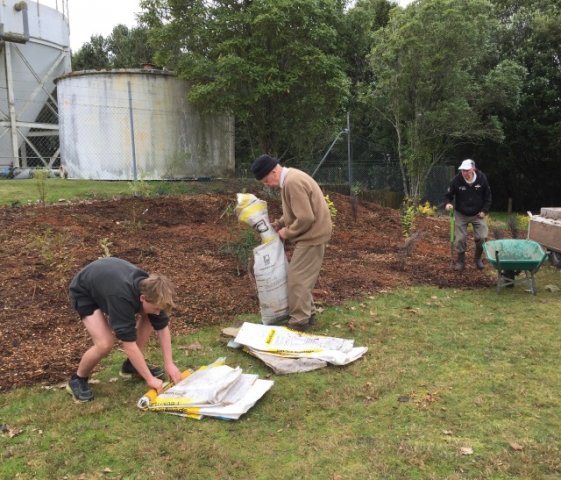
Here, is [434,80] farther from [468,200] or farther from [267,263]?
[267,263]

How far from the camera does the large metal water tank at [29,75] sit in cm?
1928

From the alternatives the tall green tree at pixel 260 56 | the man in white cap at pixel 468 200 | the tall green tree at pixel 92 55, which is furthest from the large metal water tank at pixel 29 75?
the man in white cap at pixel 468 200

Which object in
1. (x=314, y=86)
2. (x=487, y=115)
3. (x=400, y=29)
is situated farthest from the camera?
(x=487, y=115)

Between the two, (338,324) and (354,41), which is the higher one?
(354,41)

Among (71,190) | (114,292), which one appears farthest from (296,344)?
(71,190)

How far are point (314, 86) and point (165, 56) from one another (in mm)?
4239

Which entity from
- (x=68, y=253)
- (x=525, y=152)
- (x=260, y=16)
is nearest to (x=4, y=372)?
(x=68, y=253)

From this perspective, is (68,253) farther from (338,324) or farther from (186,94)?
(186,94)

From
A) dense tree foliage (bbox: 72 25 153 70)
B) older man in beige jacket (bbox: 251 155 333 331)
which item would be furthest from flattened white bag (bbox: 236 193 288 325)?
dense tree foliage (bbox: 72 25 153 70)

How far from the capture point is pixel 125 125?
574 inches

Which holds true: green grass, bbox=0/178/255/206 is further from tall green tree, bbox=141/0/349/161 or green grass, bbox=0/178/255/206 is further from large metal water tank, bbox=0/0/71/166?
large metal water tank, bbox=0/0/71/166

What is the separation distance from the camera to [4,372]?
401 centimetres

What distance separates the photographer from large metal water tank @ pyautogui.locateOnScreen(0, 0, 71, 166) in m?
19.3

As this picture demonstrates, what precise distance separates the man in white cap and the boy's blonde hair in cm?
510
